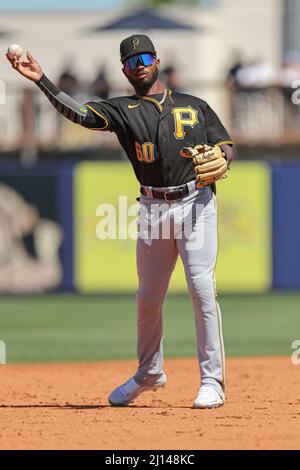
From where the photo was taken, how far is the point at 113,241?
1612 cm

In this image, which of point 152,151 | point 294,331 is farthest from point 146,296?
point 294,331

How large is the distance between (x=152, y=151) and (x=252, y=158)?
1192 centimetres

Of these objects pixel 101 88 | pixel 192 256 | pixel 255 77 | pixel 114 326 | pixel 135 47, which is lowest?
pixel 114 326

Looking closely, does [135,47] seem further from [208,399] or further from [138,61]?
[208,399]

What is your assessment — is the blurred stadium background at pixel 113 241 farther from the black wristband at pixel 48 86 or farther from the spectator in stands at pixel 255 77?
the black wristband at pixel 48 86

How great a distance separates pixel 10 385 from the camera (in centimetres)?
828

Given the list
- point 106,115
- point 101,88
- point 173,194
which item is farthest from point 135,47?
point 101,88

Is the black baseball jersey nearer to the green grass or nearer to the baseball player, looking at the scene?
the baseball player

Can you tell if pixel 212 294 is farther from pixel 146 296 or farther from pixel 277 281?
pixel 277 281

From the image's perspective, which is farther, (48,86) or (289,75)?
(289,75)

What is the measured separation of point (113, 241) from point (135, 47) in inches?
383

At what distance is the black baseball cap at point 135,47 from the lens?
6.46 m

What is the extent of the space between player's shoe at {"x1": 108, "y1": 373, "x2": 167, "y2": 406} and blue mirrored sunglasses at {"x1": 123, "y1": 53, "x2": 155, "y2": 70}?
5.85 feet

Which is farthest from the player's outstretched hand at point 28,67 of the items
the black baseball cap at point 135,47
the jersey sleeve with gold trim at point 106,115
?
the black baseball cap at point 135,47
